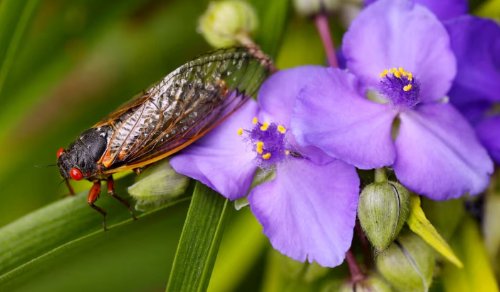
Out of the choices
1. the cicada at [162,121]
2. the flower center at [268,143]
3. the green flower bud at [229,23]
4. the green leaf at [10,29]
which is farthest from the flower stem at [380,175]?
the green leaf at [10,29]

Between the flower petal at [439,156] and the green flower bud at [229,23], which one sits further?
the green flower bud at [229,23]

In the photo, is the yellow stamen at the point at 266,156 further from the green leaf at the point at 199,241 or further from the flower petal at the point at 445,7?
the flower petal at the point at 445,7

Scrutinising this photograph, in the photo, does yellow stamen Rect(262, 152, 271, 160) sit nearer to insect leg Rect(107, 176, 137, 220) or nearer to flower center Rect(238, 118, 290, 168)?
flower center Rect(238, 118, 290, 168)

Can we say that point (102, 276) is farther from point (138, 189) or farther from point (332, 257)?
point (332, 257)

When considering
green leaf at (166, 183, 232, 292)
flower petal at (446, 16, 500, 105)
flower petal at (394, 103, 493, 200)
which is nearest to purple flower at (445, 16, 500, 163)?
flower petal at (446, 16, 500, 105)

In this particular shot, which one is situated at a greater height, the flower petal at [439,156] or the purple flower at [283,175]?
the purple flower at [283,175]

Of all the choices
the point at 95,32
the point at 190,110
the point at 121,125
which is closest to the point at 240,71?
the point at 190,110
